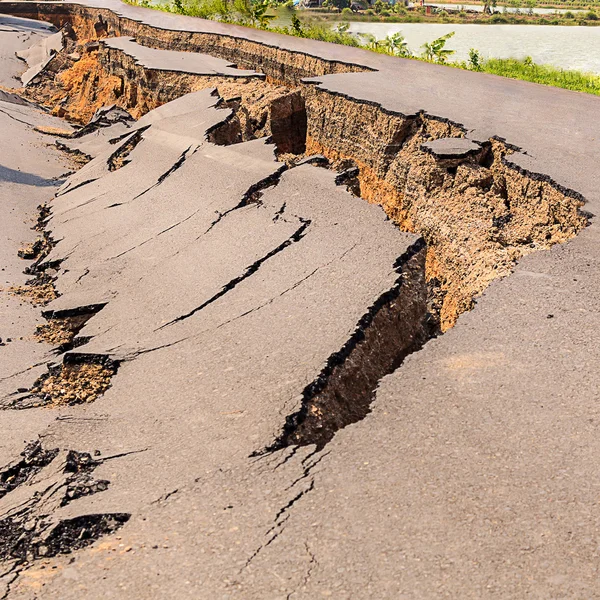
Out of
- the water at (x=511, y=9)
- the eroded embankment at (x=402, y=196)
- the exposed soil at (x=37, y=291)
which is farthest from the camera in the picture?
the water at (x=511, y=9)

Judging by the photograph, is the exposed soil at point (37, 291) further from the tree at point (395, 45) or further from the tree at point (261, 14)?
the tree at point (261, 14)

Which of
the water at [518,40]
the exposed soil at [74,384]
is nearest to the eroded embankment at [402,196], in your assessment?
the exposed soil at [74,384]

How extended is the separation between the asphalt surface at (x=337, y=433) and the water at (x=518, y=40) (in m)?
17.6

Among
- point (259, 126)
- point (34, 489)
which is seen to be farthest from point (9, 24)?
point (34, 489)

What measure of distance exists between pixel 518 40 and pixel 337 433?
30468mm

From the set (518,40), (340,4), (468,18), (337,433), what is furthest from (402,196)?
(468,18)

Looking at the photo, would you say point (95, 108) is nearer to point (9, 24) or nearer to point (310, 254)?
point (310, 254)

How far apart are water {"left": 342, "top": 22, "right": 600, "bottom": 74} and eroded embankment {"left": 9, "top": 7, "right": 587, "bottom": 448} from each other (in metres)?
13.0

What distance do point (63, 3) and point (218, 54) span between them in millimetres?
17629

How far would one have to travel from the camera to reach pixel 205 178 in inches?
328

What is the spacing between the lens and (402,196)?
7.69 meters

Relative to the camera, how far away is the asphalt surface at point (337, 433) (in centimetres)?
271

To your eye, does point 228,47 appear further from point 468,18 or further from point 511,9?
point 511,9

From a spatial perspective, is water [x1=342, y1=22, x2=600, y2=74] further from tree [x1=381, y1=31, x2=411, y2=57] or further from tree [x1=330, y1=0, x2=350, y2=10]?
tree [x1=381, y1=31, x2=411, y2=57]
